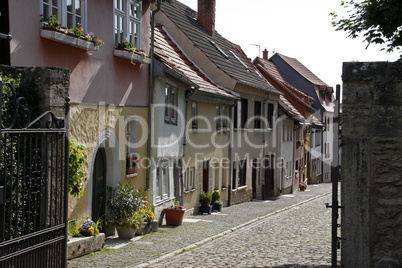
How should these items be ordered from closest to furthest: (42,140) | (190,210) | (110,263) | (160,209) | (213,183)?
(42,140), (110,263), (160,209), (190,210), (213,183)

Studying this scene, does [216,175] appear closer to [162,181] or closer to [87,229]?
[162,181]

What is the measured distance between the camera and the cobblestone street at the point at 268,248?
1142 centimetres

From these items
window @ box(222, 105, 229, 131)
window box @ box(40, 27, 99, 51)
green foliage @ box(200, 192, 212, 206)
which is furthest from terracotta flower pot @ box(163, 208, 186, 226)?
window @ box(222, 105, 229, 131)

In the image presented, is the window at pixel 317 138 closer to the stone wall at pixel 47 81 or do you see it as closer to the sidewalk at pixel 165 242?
the sidewalk at pixel 165 242

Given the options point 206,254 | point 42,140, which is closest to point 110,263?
point 206,254

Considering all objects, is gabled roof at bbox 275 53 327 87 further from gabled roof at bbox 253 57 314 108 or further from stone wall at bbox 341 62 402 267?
stone wall at bbox 341 62 402 267

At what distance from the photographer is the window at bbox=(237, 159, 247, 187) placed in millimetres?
28641

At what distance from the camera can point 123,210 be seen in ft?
47.6

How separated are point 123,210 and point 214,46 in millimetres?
15311

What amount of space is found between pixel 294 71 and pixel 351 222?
151 feet

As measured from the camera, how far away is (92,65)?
13.2 metres

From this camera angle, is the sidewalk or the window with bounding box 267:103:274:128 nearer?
the sidewalk

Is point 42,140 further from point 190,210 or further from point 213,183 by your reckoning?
point 213,183

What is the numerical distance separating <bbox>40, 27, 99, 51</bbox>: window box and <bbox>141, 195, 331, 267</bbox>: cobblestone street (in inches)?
179
